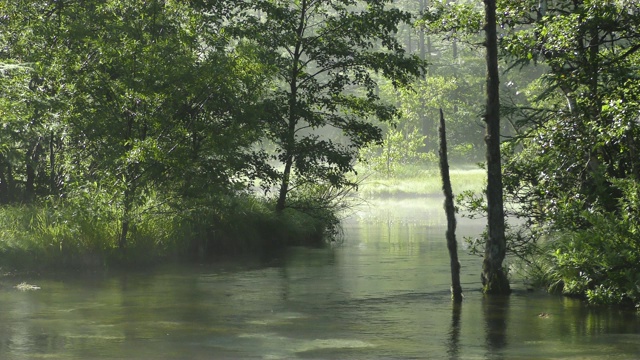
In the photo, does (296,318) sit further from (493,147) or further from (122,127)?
(122,127)

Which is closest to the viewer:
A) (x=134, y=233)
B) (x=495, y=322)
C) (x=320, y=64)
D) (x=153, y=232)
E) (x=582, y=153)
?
(x=495, y=322)

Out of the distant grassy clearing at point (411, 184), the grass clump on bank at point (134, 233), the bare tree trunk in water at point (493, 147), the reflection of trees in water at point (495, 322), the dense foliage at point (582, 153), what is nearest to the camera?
the reflection of trees in water at point (495, 322)

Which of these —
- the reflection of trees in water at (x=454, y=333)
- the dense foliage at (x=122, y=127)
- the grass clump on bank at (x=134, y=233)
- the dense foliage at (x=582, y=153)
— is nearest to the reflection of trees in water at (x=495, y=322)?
the reflection of trees in water at (x=454, y=333)

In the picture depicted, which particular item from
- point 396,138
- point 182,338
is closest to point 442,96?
point 396,138

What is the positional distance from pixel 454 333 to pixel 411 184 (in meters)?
47.4

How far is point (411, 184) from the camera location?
6134 centimetres

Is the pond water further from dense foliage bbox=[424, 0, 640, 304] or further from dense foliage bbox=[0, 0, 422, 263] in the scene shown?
dense foliage bbox=[0, 0, 422, 263]

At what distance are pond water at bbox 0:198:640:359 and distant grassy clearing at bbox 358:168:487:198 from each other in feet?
112

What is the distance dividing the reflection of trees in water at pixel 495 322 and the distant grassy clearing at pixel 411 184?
39033 mm

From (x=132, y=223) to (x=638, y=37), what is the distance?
12.7 m

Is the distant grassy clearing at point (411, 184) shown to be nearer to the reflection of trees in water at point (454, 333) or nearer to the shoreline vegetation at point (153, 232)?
the shoreline vegetation at point (153, 232)

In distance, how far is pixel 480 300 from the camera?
17344 mm

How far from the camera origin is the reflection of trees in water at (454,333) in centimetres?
1271

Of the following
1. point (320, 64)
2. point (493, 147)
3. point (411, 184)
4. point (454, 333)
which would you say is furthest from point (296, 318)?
point (411, 184)
